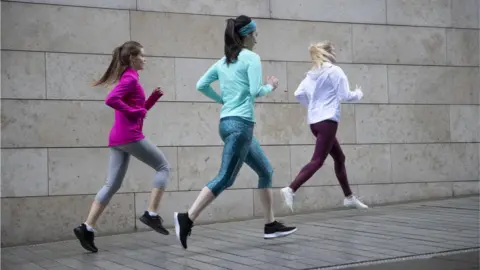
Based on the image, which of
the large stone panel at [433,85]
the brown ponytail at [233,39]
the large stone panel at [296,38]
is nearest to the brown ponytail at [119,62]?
the brown ponytail at [233,39]

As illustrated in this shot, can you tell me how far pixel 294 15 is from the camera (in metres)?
9.36

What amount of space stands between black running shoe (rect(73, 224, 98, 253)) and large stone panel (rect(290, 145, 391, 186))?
3.24 meters

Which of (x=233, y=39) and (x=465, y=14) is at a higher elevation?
(x=465, y=14)

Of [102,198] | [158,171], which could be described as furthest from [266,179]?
[102,198]

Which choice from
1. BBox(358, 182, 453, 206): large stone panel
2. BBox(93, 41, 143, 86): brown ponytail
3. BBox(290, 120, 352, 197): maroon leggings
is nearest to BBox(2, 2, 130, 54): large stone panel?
BBox(93, 41, 143, 86): brown ponytail

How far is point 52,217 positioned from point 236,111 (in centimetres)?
277

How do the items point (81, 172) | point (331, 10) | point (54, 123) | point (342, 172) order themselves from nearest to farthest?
1. point (54, 123)
2. point (81, 172)
3. point (342, 172)
4. point (331, 10)

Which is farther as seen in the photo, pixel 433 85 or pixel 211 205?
pixel 433 85

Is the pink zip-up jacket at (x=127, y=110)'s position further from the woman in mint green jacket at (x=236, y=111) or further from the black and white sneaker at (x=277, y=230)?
the black and white sneaker at (x=277, y=230)

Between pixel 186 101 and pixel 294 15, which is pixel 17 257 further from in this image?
pixel 294 15

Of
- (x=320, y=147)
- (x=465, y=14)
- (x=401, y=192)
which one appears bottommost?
(x=401, y=192)

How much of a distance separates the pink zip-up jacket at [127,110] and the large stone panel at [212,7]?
1926mm

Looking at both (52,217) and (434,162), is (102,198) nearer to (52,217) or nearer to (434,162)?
(52,217)

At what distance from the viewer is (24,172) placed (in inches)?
309
